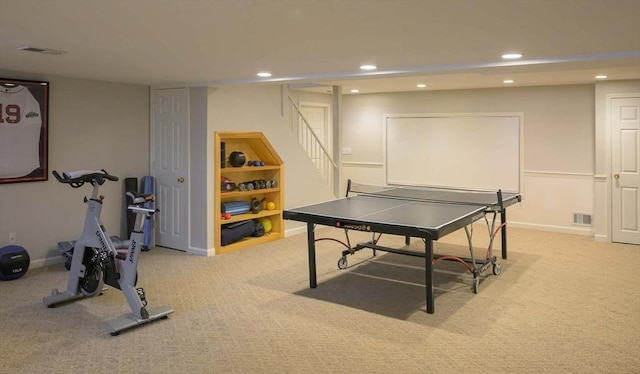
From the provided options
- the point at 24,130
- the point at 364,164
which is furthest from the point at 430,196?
the point at 24,130

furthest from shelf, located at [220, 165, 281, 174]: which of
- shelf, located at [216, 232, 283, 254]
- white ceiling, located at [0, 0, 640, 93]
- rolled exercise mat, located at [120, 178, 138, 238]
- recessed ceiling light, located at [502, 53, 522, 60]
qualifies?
recessed ceiling light, located at [502, 53, 522, 60]

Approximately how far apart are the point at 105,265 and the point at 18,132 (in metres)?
2.26

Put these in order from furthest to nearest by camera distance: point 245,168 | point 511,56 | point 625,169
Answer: point 625,169 < point 245,168 < point 511,56

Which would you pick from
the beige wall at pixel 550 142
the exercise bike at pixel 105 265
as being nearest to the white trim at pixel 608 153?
the beige wall at pixel 550 142

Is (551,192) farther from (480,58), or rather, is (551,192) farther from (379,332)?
(379,332)

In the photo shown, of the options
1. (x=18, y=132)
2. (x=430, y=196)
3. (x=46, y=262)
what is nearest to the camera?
(x=18, y=132)

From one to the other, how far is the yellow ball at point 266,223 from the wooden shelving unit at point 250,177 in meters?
0.05

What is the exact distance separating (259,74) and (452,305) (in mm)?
2879

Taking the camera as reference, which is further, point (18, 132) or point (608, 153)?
point (608, 153)

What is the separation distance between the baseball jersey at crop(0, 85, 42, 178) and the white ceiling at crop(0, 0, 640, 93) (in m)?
0.31

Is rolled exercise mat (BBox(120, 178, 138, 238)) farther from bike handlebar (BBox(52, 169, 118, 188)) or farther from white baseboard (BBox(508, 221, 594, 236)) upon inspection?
white baseboard (BBox(508, 221, 594, 236))

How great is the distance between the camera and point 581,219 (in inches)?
285


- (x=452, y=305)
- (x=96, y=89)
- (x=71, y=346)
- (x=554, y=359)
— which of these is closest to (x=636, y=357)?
(x=554, y=359)

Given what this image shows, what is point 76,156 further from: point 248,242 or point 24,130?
point 248,242
